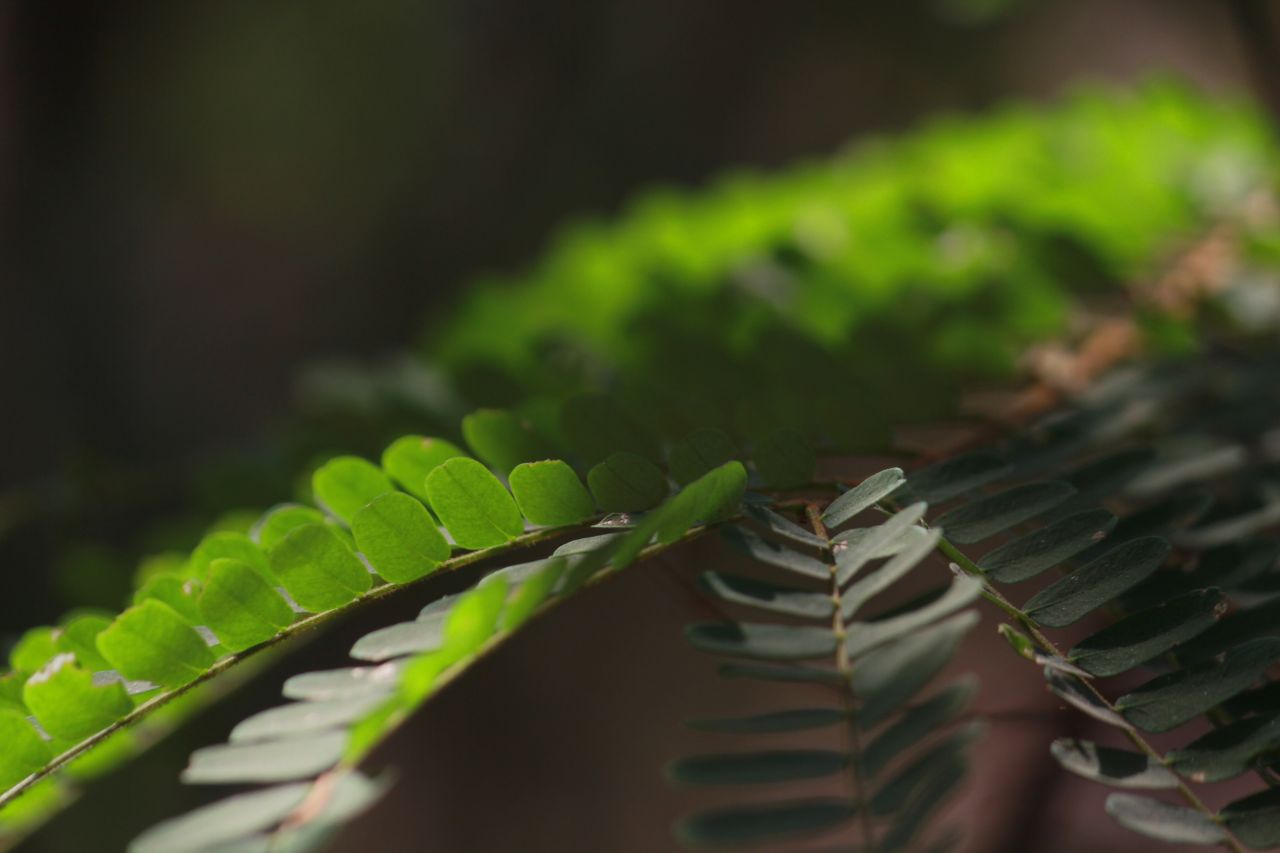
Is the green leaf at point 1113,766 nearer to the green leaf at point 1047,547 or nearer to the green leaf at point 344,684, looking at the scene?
the green leaf at point 1047,547

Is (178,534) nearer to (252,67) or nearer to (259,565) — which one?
(259,565)

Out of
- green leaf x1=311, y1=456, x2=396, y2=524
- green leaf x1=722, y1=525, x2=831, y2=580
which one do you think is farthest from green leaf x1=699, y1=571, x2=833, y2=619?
green leaf x1=311, y1=456, x2=396, y2=524

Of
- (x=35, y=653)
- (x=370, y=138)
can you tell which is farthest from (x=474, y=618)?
(x=370, y=138)

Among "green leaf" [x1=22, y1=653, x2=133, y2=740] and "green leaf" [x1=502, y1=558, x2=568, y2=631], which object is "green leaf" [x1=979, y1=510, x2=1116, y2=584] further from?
"green leaf" [x1=22, y1=653, x2=133, y2=740]

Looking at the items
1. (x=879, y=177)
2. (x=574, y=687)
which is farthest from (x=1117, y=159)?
(x=574, y=687)

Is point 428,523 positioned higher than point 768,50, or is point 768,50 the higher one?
point 768,50
